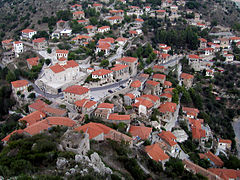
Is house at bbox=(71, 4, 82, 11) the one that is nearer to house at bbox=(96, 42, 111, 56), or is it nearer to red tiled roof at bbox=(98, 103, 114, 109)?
house at bbox=(96, 42, 111, 56)

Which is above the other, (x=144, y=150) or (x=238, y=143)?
(x=144, y=150)

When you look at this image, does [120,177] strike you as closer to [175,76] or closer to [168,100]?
[168,100]

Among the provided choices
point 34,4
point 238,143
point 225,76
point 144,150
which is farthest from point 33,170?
point 34,4

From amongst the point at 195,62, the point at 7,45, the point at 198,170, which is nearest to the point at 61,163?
the point at 198,170

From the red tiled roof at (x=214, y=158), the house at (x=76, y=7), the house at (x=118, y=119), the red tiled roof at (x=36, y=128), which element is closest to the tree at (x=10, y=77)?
the red tiled roof at (x=36, y=128)

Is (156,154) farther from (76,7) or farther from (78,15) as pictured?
(76,7)

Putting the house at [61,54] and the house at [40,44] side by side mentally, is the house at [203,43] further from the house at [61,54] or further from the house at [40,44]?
the house at [40,44]
